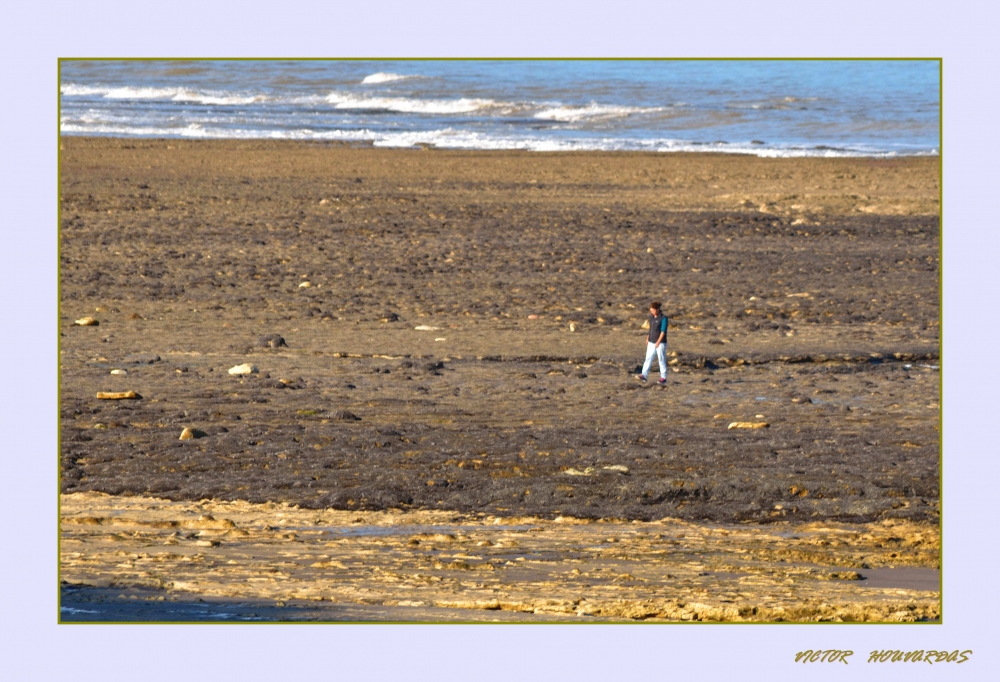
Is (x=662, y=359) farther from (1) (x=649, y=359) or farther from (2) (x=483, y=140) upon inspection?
(2) (x=483, y=140)

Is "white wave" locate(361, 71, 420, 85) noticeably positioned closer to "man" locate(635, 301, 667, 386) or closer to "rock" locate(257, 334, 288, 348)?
"rock" locate(257, 334, 288, 348)

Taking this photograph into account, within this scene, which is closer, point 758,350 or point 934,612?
point 934,612

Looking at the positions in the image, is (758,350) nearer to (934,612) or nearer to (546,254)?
(546,254)

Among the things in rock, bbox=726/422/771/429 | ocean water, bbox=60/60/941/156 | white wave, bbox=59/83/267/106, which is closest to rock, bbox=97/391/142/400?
rock, bbox=726/422/771/429

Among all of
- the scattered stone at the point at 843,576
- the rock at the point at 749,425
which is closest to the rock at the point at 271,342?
the rock at the point at 749,425

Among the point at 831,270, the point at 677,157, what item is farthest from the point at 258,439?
the point at 677,157

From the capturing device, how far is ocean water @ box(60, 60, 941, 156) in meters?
34.3

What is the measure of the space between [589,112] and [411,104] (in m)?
6.11

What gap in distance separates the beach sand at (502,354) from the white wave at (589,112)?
1454 centimetres

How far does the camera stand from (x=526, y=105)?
42.4 metres

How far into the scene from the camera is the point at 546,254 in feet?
60.5

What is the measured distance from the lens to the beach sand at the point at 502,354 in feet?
28.5

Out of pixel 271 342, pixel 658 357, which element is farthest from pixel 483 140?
pixel 658 357

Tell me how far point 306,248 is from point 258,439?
8.77 m
